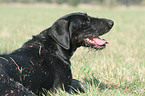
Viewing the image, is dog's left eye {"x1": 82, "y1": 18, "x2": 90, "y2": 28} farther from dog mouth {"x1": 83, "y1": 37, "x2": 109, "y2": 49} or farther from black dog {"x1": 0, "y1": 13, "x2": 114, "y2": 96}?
dog mouth {"x1": 83, "y1": 37, "x2": 109, "y2": 49}

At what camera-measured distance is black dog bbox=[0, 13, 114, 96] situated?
2600 mm

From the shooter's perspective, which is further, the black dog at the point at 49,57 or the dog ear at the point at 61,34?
the dog ear at the point at 61,34

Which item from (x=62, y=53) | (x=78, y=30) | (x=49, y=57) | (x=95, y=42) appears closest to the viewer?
(x=49, y=57)

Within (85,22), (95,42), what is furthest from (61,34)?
(95,42)

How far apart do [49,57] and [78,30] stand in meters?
0.72

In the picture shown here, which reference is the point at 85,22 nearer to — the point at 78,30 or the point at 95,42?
the point at 78,30

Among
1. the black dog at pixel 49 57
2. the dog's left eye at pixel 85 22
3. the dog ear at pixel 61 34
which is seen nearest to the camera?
the black dog at pixel 49 57

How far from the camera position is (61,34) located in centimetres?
325

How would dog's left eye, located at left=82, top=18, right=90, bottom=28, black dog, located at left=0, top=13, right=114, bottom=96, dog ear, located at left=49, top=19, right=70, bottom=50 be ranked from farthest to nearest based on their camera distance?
dog's left eye, located at left=82, top=18, right=90, bottom=28 → dog ear, located at left=49, top=19, right=70, bottom=50 → black dog, located at left=0, top=13, right=114, bottom=96

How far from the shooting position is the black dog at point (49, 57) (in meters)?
2.60

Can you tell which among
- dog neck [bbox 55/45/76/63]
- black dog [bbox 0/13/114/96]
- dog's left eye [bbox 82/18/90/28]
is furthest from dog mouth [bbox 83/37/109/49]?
dog neck [bbox 55/45/76/63]

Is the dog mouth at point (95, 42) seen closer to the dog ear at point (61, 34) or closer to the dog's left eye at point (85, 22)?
the dog's left eye at point (85, 22)

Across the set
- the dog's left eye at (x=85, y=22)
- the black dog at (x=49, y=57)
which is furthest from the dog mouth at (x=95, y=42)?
the dog's left eye at (x=85, y=22)

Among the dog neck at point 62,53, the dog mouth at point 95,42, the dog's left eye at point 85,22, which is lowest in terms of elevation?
the dog neck at point 62,53
